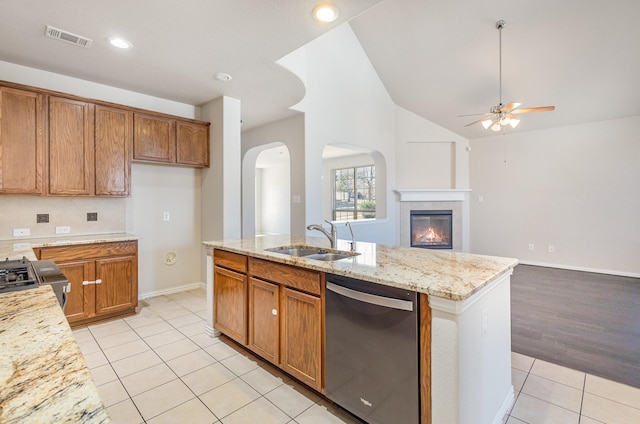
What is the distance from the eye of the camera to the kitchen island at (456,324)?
132cm

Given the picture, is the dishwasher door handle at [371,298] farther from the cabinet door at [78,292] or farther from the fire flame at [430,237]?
the fire flame at [430,237]

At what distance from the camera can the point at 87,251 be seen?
3.02 metres

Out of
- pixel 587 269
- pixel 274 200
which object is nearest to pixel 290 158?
pixel 587 269

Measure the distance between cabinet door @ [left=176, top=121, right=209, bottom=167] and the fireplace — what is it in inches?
179

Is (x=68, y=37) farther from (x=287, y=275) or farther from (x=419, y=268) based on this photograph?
(x=419, y=268)

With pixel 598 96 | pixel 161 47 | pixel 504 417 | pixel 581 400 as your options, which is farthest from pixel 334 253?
pixel 598 96

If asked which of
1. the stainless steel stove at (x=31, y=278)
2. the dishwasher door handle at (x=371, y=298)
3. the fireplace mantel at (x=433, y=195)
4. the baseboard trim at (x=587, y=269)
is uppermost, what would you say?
the fireplace mantel at (x=433, y=195)

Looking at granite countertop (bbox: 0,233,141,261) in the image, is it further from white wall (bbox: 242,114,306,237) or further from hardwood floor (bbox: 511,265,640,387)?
→ hardwood floor (bbox: 511,265,640,387)

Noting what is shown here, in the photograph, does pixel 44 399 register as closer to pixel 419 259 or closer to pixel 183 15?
pixel 419 259

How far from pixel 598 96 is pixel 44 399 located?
670 cm

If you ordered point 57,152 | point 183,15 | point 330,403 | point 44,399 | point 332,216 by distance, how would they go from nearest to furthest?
point 44,399, point 330,403, point 183,15, point 57,152, point 332,216

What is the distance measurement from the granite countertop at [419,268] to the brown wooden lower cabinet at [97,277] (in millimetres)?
1626

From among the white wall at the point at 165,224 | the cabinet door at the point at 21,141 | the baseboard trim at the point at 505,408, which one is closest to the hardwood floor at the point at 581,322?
the baseboard trim at the point at 505,408

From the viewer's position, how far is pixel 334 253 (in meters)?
2.41
